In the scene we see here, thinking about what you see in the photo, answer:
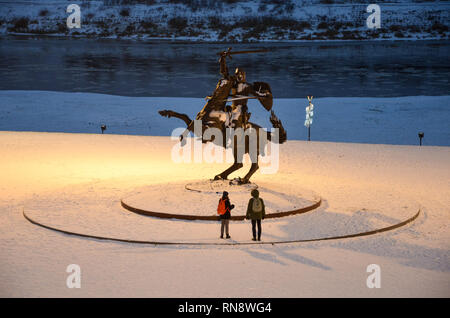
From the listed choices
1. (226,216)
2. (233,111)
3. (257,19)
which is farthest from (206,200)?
(257,19)

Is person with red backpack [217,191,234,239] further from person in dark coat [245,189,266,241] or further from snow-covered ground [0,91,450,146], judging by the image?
snow-covered ground [0,91,450,146]

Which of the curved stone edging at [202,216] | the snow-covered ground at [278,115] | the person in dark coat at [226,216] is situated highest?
the person in dark coat at [226,216]

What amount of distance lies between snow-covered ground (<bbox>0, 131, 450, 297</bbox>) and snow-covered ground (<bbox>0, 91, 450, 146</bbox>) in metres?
16.1

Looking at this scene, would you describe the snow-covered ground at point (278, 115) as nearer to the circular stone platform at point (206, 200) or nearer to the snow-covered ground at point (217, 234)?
the snow-covered ground at point (217, 234)

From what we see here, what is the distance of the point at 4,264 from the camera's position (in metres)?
11.8

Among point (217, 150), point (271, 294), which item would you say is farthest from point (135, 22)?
point (271, 294)

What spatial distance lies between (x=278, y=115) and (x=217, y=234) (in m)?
31.0

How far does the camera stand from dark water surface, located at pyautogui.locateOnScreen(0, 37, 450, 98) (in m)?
58.9

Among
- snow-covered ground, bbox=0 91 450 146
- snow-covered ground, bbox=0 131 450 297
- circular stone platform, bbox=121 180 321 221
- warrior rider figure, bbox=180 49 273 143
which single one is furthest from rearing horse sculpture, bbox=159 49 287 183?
snow-covered ground, bbox=0 91 450 146

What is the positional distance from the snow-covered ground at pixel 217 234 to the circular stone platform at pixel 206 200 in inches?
8.0

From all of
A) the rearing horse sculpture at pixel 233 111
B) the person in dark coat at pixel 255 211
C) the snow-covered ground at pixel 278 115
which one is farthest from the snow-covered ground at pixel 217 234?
the snow-covered ground at pixel 278 115

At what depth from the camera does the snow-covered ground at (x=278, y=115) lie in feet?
131

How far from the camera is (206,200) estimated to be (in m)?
16.1
